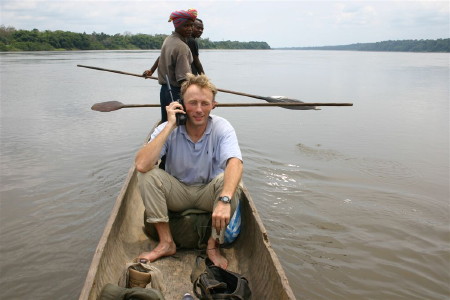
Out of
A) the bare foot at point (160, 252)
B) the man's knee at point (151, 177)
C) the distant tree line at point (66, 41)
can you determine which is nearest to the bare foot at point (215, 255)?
the bare foot at point (160, 252)

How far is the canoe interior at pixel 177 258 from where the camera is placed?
2.21 metres

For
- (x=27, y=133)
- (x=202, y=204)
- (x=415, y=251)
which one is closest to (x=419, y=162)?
(x=415, y=251)

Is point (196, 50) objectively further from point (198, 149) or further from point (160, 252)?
point (160, 252)

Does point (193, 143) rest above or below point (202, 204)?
above

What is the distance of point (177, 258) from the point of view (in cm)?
285

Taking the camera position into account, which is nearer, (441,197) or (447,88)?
(441,197)

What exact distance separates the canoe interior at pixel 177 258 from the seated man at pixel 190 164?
5.6 inches

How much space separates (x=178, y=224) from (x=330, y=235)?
204 cm

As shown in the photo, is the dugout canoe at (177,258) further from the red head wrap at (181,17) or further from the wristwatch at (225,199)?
the red head wrap at (181,17)

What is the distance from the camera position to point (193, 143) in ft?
9.12

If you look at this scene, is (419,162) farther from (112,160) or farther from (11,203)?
(11,203)

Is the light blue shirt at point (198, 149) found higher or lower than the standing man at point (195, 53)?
lower

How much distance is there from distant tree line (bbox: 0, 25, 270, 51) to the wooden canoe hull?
5181cm

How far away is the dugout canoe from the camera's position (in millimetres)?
2199
